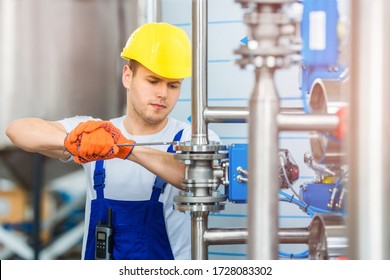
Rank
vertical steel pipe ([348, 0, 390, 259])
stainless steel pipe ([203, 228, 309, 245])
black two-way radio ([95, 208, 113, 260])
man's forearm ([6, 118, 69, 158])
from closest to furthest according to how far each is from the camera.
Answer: vertical steel pipe ([348, 0, 390, 259])
stainless steel pipe ([203, 228, 309, 245])
man's forearm ([6, 118, 69, 158])
black two-way radio ([95, 208, 113, 260])

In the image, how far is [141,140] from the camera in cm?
156

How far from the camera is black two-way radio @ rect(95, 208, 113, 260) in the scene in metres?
1.46

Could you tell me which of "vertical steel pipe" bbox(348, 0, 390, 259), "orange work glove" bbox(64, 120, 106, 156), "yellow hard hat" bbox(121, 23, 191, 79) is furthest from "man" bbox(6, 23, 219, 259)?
"vertical steel pipe" bbox(348, 0, 390, 259)

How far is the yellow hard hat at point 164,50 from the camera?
1.41 meters

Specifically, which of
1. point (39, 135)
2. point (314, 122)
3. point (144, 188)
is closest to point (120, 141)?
point (39, 135)

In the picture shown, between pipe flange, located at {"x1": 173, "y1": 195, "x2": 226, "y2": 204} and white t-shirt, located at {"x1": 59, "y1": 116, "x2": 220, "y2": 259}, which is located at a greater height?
pipe flange, located at {"x1": 173, "y1": 195, "x2": 226, "y2": 204}

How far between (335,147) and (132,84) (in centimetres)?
90

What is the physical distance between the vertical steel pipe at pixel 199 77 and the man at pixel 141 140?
17.9 inches

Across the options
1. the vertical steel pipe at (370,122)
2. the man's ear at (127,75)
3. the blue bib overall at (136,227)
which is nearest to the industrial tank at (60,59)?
the man's ear at (127,75)

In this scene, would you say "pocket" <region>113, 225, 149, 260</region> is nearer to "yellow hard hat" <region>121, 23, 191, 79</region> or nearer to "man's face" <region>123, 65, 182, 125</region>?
"man's face" <region>123, 65, 182, 125</region>

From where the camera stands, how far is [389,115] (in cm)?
48

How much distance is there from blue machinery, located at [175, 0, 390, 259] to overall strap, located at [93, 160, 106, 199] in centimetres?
54

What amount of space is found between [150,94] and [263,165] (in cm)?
96

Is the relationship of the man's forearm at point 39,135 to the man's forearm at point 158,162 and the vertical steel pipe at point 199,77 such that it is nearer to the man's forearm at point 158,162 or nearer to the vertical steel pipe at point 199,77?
the man's forearm at point 158,162
